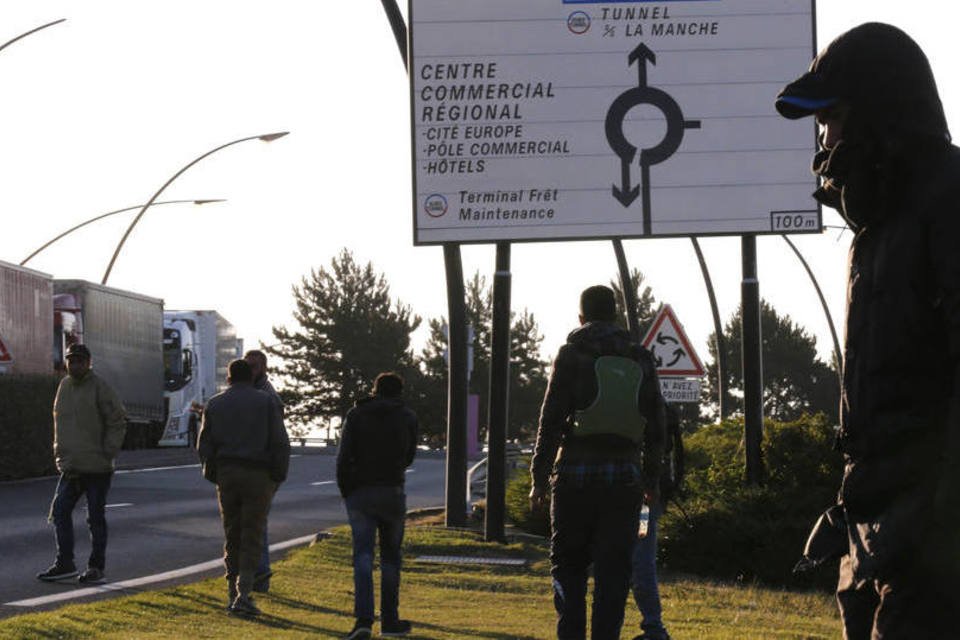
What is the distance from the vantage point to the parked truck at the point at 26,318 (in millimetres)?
32594

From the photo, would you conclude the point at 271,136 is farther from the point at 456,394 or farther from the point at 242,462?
the point at 242,462

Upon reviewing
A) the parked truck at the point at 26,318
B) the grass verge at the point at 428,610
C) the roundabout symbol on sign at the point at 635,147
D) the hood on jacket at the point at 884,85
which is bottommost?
the grass verge at the point at 428,610

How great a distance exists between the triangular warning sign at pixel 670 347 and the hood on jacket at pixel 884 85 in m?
21.4

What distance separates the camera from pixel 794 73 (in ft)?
66.2

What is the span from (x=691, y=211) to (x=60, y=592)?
336 inches

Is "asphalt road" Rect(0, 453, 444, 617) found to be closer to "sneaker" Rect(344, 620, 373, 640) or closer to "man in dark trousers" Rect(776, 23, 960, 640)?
"sneaker" Rect(344, 620, 373, 640)

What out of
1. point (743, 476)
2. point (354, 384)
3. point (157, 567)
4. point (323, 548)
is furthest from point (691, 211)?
point (354, 384)

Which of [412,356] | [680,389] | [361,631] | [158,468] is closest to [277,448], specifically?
[361,631]

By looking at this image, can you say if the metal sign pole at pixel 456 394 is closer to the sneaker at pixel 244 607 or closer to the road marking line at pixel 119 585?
the road marking line at pixel 119 585

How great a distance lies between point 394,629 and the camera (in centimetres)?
1188

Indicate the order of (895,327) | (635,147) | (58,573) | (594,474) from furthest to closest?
1. (635,147)
2. (58,573)
3. (594,474)
4. (895,327)

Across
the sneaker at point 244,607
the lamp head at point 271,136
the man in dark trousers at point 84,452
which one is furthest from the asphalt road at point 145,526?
the lamp head at point 271,136

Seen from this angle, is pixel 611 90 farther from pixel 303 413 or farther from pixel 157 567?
pixel 303 413

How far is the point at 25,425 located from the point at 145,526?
33.8ft
